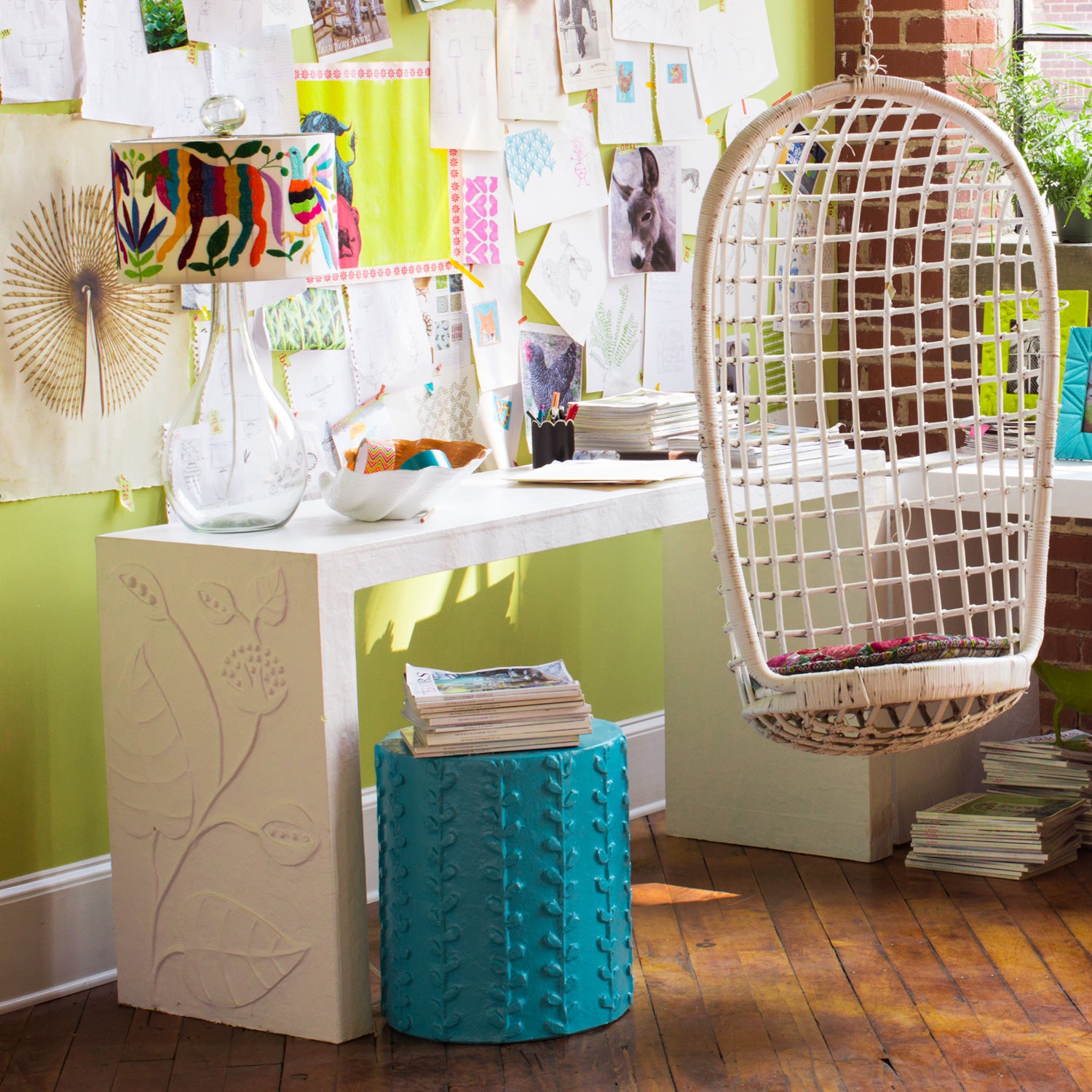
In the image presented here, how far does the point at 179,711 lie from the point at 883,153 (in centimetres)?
219

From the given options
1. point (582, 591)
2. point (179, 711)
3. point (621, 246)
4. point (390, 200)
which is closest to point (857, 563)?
point (582, 591)

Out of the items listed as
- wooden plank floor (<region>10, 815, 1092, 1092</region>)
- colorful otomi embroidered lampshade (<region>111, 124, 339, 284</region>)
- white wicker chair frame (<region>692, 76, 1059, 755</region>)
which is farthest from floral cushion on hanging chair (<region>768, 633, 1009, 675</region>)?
colorful otomi embroidered lampshade (<region>111, 124, 339, 284</region>)

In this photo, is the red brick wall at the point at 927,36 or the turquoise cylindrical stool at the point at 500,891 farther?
the red brick wall at the point at 927,36

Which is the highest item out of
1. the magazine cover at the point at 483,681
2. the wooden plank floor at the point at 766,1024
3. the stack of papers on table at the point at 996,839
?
the magazine cover at the point at 483,681

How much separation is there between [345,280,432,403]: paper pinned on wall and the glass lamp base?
1.58 ft

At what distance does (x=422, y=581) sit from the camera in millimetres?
3092

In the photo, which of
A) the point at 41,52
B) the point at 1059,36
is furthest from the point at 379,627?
the point at 1059,36

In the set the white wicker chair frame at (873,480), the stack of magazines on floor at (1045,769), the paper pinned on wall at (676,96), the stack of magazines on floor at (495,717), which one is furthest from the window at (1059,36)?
the stack of magazines on floor at (495,717)

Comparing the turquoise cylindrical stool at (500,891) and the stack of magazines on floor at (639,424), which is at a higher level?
the stack of magazines on floor at (639,424)

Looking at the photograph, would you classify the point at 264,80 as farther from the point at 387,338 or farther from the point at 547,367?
the point at 547,367

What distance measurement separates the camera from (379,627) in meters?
3.04

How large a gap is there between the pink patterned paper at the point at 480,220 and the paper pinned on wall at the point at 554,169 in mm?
56

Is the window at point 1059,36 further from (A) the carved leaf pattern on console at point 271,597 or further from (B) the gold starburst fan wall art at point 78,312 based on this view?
(A) the carved leaf pattern on console at point 271,597

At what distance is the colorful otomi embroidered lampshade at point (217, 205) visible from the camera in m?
2.28
